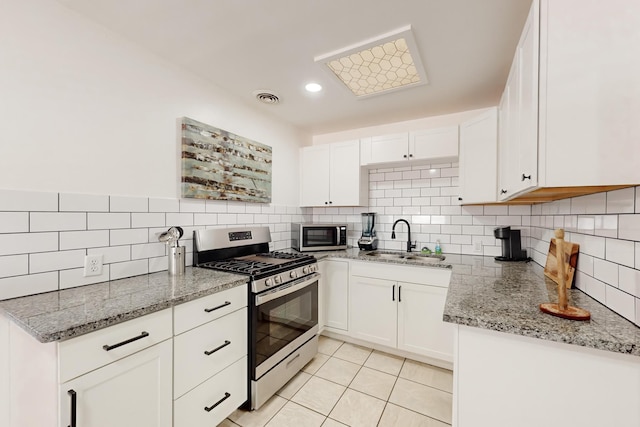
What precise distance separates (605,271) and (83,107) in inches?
104

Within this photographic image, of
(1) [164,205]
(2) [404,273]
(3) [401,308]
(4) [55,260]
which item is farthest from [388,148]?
(4) [55,260]

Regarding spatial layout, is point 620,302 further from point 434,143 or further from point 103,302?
point 103,302

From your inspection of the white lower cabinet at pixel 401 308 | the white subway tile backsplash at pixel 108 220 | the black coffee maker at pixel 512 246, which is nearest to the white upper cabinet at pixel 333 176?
the white lower cabinet at pixel 401 308

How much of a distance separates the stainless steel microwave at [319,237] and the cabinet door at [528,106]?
5.97ft

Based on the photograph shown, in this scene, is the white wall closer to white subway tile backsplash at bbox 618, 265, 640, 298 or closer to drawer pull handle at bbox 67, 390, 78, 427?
drawer pull handle at bbox 67, 390, 78, 427

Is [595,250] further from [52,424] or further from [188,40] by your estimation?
[188,40]

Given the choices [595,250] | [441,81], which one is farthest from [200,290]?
[441,81]

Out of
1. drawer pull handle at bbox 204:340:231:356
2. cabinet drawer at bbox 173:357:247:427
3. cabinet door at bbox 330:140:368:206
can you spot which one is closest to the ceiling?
cabinet door at bbox 330:140:368:206

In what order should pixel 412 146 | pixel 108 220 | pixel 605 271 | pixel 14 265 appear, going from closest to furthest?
1. pixel 605 271
2. pixel 14 265
3. pixel 108 220
4. pixel 412 146

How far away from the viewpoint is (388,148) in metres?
2.79

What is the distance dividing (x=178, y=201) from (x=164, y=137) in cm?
45

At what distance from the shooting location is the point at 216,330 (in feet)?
4.98

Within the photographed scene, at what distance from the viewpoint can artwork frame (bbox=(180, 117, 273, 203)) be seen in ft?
6.47

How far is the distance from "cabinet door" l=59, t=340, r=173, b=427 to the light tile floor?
0.62 m
